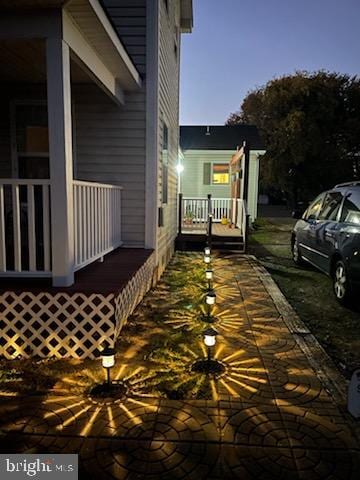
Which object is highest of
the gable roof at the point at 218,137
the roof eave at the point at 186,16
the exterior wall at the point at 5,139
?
the roof eave at the point at 186,16

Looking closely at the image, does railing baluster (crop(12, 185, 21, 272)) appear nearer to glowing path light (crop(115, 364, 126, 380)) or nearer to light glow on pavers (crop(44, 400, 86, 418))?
glowing path light (crop(115, 364, 126, 380))

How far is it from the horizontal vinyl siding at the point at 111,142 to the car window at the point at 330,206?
3253mm

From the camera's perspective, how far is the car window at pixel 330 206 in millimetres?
5777

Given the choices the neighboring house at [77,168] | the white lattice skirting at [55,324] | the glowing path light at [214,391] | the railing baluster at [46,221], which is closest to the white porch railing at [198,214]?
the neighboring house at [77,168]

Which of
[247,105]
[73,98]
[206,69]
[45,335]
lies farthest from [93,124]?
[206,69]

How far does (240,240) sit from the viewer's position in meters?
9.95

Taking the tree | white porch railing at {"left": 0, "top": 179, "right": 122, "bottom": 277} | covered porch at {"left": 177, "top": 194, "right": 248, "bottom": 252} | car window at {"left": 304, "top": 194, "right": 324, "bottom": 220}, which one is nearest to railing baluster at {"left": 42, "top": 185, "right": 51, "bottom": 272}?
white porch railing at {"left": 0, "top": 179, "right": 122, "bottom": 277}

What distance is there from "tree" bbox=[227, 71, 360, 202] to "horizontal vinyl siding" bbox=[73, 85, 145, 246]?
2040 cm

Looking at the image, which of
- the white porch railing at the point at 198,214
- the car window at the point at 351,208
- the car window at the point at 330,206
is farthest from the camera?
the white porch railing at the point at 198,214

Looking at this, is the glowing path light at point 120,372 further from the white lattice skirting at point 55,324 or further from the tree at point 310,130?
the tree at point 310,130

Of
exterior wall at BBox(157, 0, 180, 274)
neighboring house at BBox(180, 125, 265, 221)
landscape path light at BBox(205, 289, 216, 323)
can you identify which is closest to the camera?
landscape path light at BBox(205, 289, 216, 323)

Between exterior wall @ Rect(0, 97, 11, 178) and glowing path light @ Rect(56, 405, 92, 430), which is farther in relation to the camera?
exterior wall @ Rect(0, 97, 11, 178)

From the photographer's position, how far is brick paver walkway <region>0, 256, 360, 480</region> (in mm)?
1910

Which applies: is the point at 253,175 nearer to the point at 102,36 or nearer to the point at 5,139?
the point at 5,139
